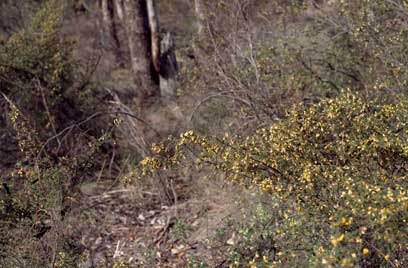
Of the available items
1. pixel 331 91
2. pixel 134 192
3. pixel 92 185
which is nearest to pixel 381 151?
pixel 331 91

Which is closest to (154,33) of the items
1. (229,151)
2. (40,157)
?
(40,157)

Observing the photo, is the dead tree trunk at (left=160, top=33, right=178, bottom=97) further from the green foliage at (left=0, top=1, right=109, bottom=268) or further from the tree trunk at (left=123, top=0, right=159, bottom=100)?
the green foliage at (left=0, top=1, right=109, bottom=268)

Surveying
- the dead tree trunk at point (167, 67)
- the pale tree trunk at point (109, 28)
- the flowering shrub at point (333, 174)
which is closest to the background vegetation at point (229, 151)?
the flowering shrub at point (333, 174)

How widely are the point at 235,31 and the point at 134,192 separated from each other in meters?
2.21

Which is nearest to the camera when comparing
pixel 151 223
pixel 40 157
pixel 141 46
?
pixel 40 157

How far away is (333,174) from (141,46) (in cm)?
585

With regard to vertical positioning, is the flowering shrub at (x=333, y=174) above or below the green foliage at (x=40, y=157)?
above

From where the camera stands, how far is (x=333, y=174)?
335 centimetres

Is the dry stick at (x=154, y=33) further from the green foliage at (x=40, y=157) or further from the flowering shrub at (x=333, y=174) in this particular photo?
the flowering shrub at (x=333, y=174)

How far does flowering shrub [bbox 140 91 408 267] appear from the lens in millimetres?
2830

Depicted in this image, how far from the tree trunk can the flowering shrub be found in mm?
4838

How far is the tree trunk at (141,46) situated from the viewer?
862 cm

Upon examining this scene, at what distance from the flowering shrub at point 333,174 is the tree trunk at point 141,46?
4838mm

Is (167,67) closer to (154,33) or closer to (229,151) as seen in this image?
(154,33)
